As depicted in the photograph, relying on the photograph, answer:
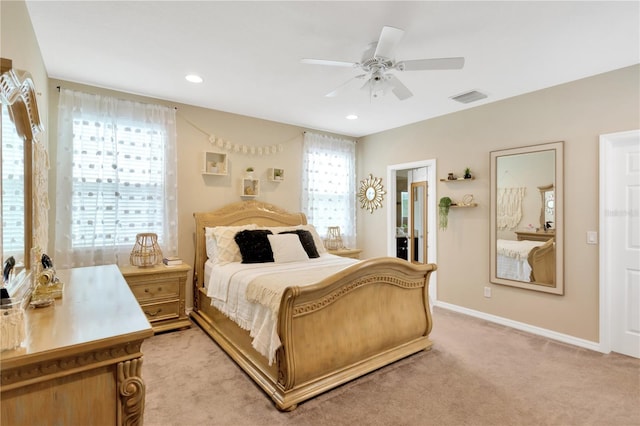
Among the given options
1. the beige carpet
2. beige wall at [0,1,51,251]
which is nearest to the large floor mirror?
beige wall at [0,1,51,251]

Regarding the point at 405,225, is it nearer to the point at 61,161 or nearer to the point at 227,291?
the point at 227,291

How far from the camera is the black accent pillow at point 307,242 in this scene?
12.7ft

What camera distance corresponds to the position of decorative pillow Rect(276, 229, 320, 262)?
3877 millimetres

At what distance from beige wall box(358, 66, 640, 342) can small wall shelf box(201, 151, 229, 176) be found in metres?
2.64

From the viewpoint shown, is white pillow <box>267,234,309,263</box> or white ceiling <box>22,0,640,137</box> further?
white pillow <box>267,234,309,263</box>

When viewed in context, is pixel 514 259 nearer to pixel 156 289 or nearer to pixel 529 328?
pixel 529 328

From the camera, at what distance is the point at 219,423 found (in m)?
2.01

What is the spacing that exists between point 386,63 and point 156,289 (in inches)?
123

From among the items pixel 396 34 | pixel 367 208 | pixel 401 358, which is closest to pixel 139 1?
pixel 396 34

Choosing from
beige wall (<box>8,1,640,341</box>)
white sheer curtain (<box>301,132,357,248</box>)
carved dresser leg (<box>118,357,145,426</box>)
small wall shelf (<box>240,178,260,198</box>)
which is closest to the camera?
carved dresser leg (<box>118,357,145,426</box>)

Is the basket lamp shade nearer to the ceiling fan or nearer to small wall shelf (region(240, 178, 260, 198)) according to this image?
small wall shelf (region(240, 178, 260, 198))

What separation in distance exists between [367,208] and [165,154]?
328cm

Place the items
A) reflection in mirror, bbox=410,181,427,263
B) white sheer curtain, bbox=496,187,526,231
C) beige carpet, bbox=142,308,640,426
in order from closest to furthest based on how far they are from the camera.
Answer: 1. beige carpet, bbox=142,308,640,426
2. white sheer curtain, bbox=496,187,526,231
3. reflection in mirror, bbox=410,181,427,263

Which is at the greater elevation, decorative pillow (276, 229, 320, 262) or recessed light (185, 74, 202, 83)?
recessed light (185, 74, 202, 83)
